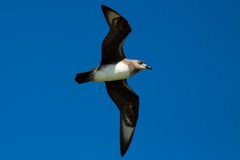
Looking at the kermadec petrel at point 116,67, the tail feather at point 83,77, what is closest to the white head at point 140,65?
the kermadec petrel at point 116,67

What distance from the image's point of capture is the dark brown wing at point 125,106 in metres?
11.5

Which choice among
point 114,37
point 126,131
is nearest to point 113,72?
point 114,37

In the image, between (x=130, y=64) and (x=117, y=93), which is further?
(x=117, y=93)

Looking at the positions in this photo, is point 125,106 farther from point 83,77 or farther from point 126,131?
point 83,77

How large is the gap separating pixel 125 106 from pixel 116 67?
1710 mm

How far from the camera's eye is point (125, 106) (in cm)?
1176

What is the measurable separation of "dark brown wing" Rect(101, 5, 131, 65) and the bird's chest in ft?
0.74

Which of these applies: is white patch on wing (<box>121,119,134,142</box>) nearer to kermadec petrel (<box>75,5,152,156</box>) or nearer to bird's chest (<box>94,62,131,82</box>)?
kermadec petrel (<box>75,5,152,156</box>)

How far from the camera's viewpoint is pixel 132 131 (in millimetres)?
11891

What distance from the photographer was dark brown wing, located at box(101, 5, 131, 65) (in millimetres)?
10070

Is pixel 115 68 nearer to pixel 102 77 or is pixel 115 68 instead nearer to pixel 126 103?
pixel 102 77

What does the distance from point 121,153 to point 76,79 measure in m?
2.94

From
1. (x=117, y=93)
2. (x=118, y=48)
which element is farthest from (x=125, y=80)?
(x=118, y=48)

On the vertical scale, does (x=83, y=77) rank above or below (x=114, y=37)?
below
